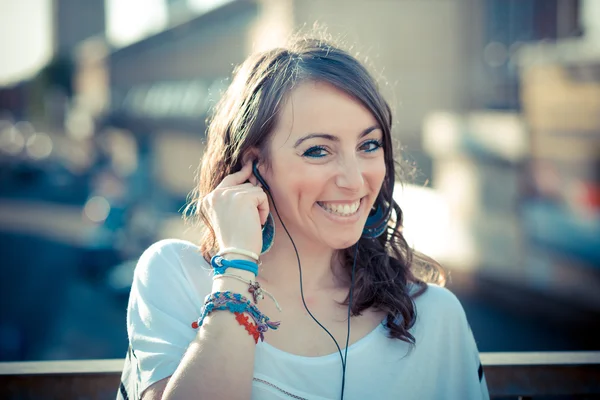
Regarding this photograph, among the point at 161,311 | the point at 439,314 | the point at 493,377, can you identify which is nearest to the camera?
the point at 161,311

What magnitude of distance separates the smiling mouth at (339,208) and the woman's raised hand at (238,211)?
0.21 meters

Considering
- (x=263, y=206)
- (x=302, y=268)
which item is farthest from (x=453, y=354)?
(x=263, y=206)

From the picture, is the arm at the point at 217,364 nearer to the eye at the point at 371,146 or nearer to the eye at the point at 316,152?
the eye at the point at 316,152

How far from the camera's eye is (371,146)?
2.53 meters

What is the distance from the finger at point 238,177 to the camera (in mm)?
2516

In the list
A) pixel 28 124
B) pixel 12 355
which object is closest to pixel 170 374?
pixel 12 355

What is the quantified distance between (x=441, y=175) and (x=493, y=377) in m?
14.0

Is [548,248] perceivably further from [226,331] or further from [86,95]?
[86,95]

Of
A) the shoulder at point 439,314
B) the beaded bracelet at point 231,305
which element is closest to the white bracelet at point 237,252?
the beaded bracelet at point 231,305

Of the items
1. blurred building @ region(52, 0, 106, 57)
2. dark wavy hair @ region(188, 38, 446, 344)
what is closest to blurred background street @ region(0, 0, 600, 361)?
dark wavy hair @ region(188, 38, 446, 344)

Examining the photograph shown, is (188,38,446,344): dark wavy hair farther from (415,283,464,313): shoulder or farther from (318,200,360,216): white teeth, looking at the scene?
(318,200,360,216): white teeth

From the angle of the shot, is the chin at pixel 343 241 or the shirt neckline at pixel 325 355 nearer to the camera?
the shirt neckline at pixel 325 355

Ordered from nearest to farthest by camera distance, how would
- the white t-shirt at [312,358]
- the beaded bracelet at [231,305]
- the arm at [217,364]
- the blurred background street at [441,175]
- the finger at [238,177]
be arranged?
the arm at [217,364] < the beaded bracelet at [231,305] < the white t-shirt at [312,358] < the finger at [238,177] < the blurred background street at [441,175]

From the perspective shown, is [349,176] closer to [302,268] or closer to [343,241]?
[343,241]
